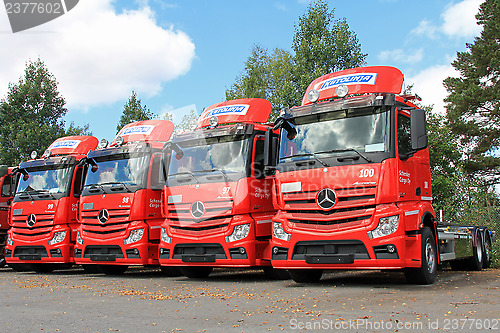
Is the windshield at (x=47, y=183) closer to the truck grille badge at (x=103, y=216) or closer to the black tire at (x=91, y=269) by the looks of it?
the truck grille badge at (x=103, y=216)

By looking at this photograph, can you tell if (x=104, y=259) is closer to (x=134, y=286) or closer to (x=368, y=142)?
(x=134, y=286)

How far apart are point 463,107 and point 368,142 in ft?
89.6

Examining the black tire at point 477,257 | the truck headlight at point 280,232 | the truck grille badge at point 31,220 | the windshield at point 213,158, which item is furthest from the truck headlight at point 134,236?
the black tire at point 477,257

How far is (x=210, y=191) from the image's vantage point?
35.2 feet

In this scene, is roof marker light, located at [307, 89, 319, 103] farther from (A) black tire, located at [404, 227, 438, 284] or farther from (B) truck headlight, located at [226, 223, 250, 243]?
(A) black tire, located at [404, 227, 438, 284]

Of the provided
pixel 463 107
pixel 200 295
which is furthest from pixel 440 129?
pixel 200 295

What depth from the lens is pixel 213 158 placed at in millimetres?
11047

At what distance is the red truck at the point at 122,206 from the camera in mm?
12312

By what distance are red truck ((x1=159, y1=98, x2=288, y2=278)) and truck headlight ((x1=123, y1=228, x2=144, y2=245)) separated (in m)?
1.03

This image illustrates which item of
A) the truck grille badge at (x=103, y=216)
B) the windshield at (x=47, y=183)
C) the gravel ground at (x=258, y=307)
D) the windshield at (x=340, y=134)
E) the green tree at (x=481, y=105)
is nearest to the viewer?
the gravel ground at (x=258, y=307)

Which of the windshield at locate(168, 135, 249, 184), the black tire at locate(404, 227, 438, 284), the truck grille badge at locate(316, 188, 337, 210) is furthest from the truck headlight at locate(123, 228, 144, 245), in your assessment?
the black tire at locate(404, 227, 438, 284)

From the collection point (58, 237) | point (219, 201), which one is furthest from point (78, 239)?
point (219, 201)

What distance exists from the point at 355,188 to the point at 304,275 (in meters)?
2.34

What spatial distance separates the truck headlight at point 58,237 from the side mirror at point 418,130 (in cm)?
956
